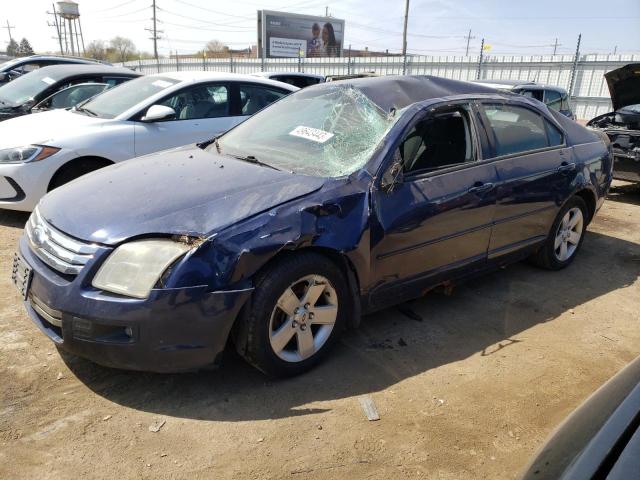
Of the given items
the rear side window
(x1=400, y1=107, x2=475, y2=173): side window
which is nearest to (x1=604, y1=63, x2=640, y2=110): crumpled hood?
the rear side window

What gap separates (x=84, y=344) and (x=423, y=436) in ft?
5.66

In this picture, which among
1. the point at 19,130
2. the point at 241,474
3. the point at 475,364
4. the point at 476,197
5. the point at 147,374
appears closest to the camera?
the point at 241,474

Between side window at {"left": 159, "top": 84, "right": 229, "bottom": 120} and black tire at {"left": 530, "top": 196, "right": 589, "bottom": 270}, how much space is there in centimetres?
387

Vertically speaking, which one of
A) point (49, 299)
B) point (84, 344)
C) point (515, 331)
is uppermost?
point (49, 299)

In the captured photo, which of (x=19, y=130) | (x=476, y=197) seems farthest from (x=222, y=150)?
(x=19, y=130)

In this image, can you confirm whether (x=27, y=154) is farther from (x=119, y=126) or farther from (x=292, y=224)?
(x=292, y=224)

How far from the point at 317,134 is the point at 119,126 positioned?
9.51 feet

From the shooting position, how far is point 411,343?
3396mm

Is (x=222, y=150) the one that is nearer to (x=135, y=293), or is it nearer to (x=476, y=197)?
(x=135, y=293)

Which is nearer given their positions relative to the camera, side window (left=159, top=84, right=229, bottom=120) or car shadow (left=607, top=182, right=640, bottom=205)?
side window (left=159, top=84, right=229, bottom=120)

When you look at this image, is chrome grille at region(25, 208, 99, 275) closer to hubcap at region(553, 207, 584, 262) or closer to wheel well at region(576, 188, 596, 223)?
hubcap at region(553, 207, 584, 262)

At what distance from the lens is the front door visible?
3.15 m

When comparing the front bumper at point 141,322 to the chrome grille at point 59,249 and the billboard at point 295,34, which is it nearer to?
the chrome grille at point 59,249

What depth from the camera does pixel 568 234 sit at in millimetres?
4781
